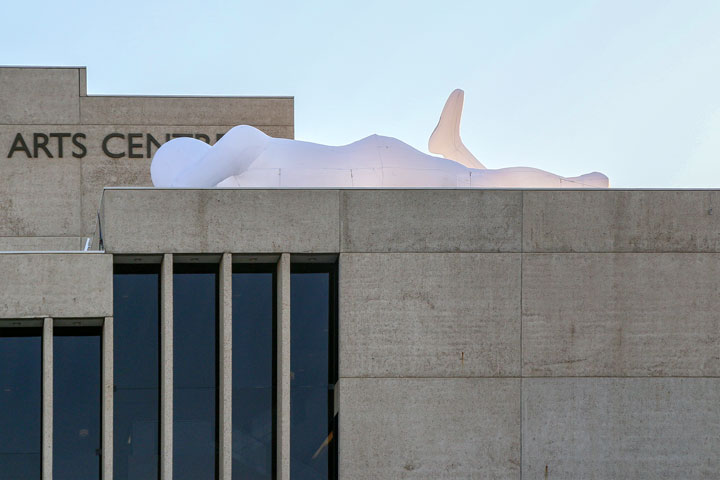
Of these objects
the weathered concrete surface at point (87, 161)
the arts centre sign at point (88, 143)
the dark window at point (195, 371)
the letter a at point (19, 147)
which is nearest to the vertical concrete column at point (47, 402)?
the dark window at point (195, 371)

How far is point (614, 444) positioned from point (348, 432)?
410 cm

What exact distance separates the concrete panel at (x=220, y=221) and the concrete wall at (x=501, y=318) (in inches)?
0.9

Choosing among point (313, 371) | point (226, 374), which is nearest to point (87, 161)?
point (226, 374)

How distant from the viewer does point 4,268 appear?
53.2ft

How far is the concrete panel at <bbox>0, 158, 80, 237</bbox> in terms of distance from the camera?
999 inches

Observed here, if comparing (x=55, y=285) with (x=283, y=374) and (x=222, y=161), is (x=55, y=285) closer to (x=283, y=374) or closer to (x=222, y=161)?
(x=222, y=161)

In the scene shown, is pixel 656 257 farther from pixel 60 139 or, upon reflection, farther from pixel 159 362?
pixel 60 139

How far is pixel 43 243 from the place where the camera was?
83.1 ft

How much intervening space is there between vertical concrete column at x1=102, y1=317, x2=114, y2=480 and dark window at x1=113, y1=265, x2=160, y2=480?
551 mm

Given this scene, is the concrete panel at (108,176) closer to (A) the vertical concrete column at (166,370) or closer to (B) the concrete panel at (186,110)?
(B) the concrete panel at (186,110)

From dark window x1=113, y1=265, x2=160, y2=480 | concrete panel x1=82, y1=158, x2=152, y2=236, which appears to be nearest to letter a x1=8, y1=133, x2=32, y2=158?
concrete panel x1=82, y1=158, x2=152, y2=236

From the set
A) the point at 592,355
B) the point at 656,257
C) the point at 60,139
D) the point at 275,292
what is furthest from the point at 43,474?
the point at 60,139

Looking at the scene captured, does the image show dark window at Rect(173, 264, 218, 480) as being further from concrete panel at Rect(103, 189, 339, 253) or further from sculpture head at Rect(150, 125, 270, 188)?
sculpture head at Rect(150, 125, 270, 188)

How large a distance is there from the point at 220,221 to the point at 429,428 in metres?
4.49
